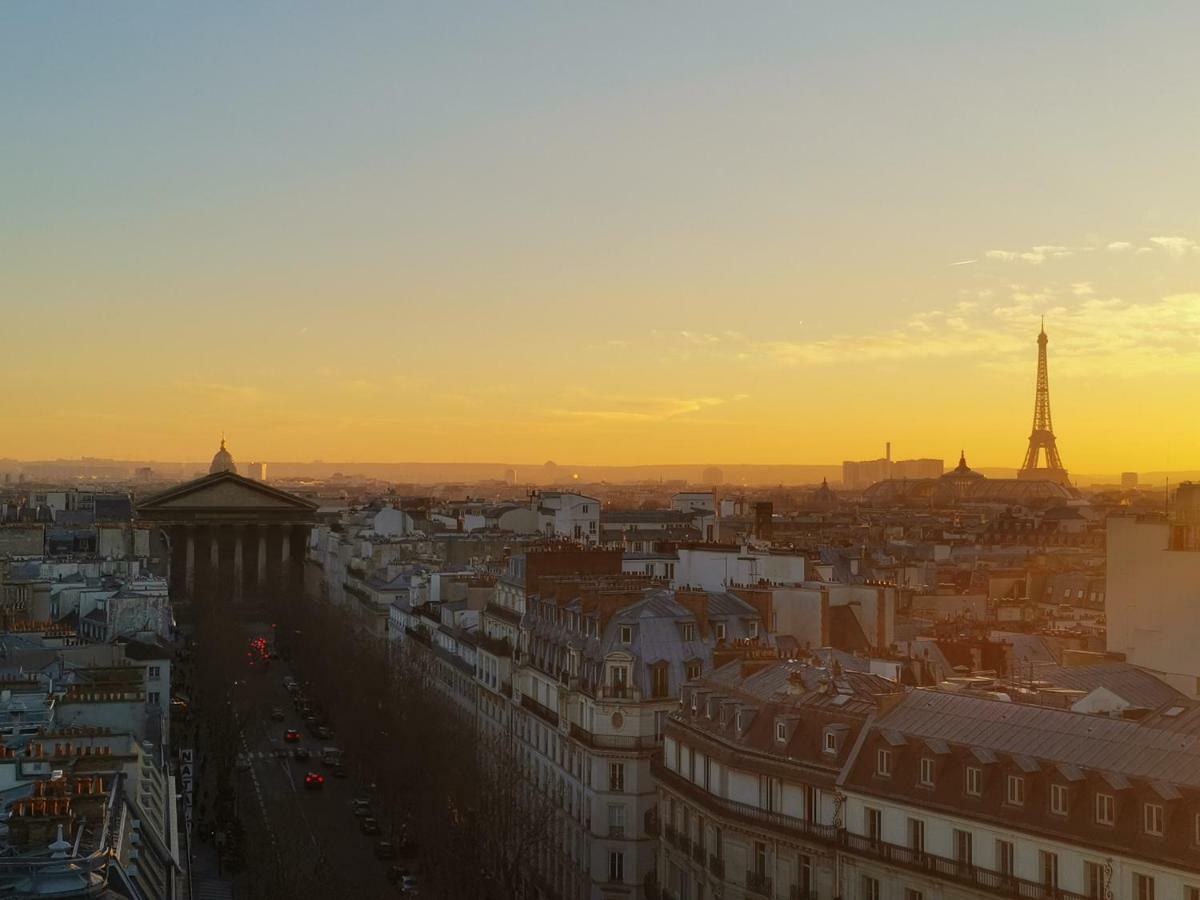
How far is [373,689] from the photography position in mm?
68938

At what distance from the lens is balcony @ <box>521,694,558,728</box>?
5074 cm

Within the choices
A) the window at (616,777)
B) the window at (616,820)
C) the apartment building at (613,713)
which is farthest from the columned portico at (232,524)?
the window at (616,820)

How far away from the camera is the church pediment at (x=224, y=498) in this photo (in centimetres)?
15039

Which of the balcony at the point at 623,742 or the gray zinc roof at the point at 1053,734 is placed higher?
the gray zinc roof at the point at 1053,734

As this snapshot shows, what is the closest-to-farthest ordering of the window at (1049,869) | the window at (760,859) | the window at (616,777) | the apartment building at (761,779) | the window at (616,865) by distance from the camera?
the window at (1049,869) → the apartment building at (761,779) → the window at (760,859) → the window at (616,865) → the window at (616,777)

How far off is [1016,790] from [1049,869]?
5.87 feet

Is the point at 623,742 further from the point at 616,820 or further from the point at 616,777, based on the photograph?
the point at 616,820

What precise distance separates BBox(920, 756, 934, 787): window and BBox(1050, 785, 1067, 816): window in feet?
10.3

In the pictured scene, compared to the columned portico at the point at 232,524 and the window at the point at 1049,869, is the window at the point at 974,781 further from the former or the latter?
the columned portico at the point at 232,524

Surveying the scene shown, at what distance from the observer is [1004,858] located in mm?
30109

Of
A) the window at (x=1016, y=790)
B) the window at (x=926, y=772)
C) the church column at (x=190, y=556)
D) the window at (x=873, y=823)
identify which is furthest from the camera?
the church column at (x=190, y=556)

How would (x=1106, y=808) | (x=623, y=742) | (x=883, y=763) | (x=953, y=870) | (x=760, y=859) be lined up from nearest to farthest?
(x=1106, y=808)
(x=953, y=870)
(x=883, y=763)
(x=760, y=859)
(x=623, y=742)

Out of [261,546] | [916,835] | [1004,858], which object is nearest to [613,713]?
[916,835]

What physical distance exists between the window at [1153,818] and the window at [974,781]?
12.6 feet
